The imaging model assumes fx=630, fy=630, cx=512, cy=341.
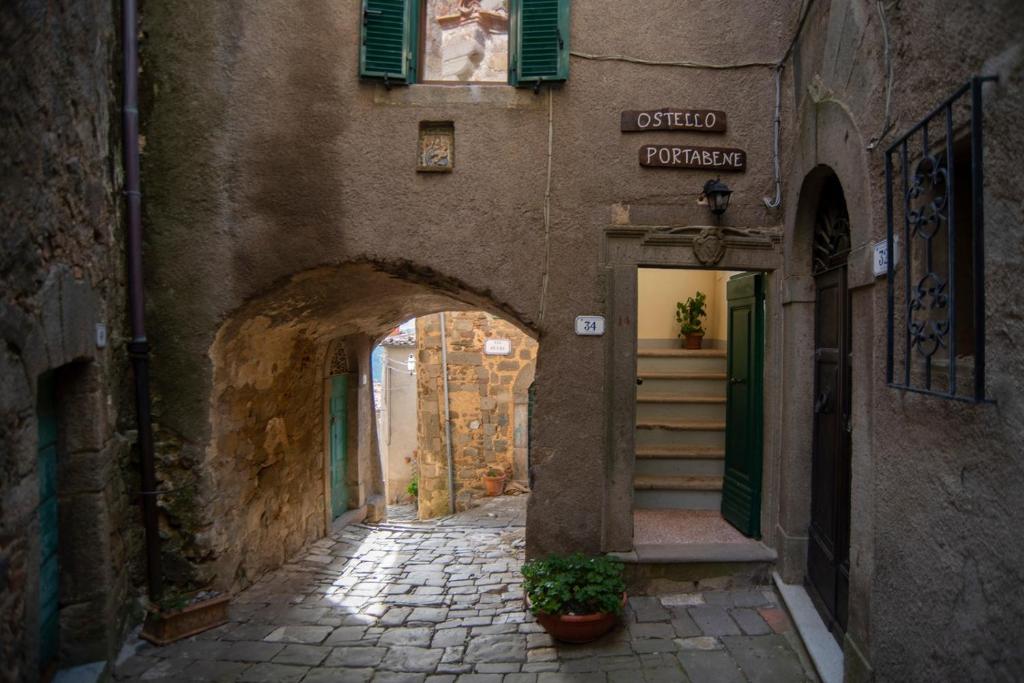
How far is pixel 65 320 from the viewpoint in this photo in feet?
10.2

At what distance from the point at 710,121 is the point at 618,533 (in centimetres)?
296

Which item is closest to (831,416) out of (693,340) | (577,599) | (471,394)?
(577,599)

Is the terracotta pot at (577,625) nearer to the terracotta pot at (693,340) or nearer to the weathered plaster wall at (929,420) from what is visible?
the weathered plaster wall at (929,420)

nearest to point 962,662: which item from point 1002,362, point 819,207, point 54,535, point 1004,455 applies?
point 1004,455

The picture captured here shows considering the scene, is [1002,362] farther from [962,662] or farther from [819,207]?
[819,207]

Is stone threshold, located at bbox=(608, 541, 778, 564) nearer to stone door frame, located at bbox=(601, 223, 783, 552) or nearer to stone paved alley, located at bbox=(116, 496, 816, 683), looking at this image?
stone door frame, located at bbox=(601, 223, 783, 552)

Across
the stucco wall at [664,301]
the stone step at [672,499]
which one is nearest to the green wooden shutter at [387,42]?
the stone step at [672,499]

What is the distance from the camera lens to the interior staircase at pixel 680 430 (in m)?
5.49

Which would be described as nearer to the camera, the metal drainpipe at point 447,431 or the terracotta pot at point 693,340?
the terracotta pot at point 693,340

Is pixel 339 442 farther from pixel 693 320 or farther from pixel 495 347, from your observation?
pixel 693 320

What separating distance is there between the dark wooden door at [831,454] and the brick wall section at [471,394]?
267 inches

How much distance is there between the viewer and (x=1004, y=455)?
1896 mm

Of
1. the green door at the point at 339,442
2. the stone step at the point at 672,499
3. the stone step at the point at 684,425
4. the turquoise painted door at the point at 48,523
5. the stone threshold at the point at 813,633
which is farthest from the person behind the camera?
the green door at the point at 339,442

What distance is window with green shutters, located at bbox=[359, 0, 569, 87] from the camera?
4.38 m
